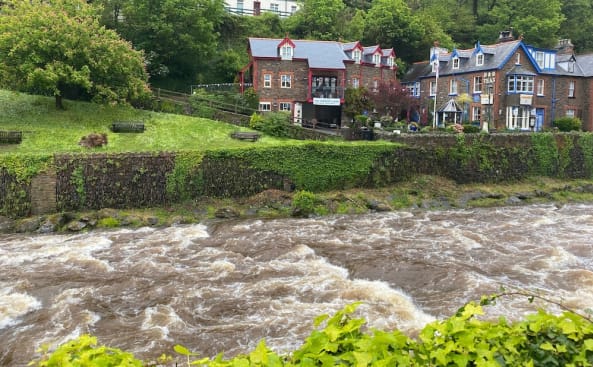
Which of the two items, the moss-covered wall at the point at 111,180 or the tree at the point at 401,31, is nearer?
the moss-covered wall at the point at 111,180

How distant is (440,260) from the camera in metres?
17.5

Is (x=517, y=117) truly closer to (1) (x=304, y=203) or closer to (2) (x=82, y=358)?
(1) (x=304, y=203)

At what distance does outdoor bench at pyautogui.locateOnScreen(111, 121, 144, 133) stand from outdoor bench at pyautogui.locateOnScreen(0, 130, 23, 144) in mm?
5488

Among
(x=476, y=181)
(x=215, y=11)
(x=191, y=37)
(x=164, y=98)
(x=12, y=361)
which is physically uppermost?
(x=215, y=11)

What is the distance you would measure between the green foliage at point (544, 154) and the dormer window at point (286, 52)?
21303mm

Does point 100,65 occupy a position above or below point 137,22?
below

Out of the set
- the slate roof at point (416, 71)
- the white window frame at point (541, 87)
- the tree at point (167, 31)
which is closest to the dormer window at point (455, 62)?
the slate roof at point (416, 71)

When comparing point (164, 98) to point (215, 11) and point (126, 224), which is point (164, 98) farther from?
point (126, 224)

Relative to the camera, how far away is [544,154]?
34625mm

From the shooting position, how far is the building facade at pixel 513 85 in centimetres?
4381

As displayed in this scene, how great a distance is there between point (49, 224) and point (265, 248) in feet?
34.0

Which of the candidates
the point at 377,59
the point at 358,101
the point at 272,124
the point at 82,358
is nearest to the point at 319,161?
the point at 272,124

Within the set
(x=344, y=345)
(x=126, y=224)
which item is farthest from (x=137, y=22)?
(x=344, y=345)

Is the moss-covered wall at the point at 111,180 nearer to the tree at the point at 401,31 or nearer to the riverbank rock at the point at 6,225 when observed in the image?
the riverbank rock at the point at 6,225
